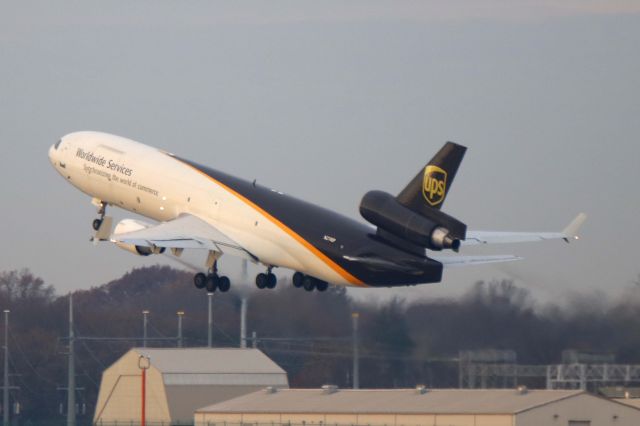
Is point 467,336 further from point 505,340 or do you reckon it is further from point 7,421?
point 7,421

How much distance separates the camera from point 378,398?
261ft

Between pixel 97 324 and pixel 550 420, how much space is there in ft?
160

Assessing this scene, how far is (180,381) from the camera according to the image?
327ft

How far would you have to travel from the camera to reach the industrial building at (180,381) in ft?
324

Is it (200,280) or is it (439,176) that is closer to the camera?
(439,176)

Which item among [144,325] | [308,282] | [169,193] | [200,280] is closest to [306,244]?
[308,282]

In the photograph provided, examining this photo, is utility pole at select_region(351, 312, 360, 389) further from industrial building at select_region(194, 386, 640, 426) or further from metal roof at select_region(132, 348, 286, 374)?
metal roof at select_region(132, 348, 286, 374)

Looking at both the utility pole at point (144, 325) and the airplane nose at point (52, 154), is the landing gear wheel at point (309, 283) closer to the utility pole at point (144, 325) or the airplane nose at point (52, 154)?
the airplane nose at point (52, 154)

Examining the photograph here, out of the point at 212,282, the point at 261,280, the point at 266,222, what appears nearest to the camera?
the point at 266,222

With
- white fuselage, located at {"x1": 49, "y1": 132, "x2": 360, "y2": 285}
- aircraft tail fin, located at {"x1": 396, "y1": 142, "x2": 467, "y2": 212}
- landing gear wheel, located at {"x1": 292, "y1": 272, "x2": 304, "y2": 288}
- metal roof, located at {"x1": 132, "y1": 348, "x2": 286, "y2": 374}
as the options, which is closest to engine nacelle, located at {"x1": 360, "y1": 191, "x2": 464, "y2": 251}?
aircraft tail fin, located at {"x1": 396, "y1": 142, "x2": 467, "y2": 212}

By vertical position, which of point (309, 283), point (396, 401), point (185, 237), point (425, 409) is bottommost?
point (425, 409)

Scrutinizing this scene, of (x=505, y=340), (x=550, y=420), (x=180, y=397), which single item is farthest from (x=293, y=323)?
(x=550, y=420)

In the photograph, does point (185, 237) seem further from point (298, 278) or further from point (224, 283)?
point (298, 278)

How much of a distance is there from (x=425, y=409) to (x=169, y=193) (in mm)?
14775
